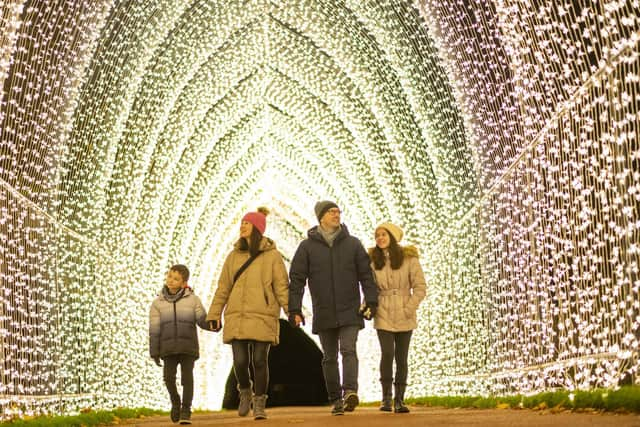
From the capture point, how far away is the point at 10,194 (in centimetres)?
1168

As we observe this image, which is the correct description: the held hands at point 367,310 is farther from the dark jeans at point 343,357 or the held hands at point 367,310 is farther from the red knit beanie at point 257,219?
the red knit beanie at point 257,219

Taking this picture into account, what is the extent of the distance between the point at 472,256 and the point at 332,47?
17.2 feet

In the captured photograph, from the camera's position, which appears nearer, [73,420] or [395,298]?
[395,298]

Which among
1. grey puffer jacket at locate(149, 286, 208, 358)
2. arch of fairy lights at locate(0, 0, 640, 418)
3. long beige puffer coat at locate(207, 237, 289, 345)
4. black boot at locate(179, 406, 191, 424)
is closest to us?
arch of fairy lights at locate(0, 0, 640, 418)

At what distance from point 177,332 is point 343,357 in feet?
6.08

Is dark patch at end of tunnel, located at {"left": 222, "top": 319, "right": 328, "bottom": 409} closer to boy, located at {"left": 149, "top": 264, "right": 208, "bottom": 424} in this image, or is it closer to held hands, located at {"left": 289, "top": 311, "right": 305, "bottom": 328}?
boy, located at {"left": 149, "top": 264, "right": 208, "bottom": 424}

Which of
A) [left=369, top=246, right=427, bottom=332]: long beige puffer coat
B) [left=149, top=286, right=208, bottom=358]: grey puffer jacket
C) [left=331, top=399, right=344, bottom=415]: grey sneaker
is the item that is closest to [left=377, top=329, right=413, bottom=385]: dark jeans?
[left=369, top=246, right=427, bottom=332]: long beige puffer coat

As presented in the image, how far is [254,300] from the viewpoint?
984 centimetres

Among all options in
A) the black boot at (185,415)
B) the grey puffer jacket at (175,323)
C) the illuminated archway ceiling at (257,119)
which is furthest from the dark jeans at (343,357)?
the illuminated archway ceiling at (257,119)

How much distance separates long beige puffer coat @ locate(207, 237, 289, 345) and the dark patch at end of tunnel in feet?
111

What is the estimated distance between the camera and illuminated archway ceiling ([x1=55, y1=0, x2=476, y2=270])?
54.6 feet

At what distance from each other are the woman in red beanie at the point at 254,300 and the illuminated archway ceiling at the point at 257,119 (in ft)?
18.9

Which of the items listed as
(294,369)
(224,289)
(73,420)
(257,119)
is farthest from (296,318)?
(294,369)

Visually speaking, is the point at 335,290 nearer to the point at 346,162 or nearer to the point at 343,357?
the point at 343,357
